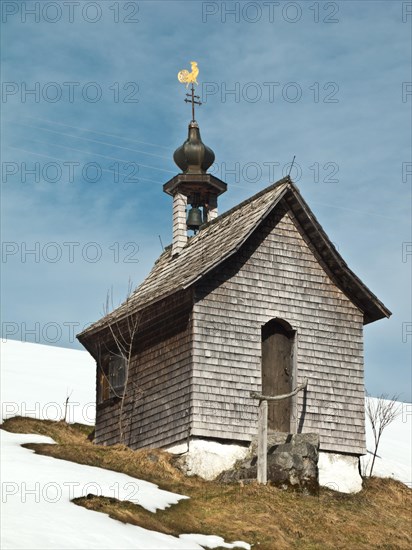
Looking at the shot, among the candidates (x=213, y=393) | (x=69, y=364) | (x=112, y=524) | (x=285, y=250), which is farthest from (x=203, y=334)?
(x=69, y=364)

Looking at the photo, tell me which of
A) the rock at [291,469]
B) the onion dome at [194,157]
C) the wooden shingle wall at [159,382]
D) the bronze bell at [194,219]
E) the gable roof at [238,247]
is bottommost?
the rock at [291,469]

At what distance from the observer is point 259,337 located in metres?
30.6

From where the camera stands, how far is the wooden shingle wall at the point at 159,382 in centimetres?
2981

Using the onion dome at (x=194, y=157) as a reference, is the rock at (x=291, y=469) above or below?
below

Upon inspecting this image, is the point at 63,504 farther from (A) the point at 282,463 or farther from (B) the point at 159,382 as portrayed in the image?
(B) the point at 159,382

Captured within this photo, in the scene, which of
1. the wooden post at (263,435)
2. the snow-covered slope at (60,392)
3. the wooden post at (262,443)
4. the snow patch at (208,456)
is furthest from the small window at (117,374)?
the snow-covered slope at (60,392)

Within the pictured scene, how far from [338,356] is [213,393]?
13.7 ft

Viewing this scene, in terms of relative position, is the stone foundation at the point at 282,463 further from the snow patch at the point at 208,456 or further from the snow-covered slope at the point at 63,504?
the snow-covered slope at the point at 63,504

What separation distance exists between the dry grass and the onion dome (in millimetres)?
10227

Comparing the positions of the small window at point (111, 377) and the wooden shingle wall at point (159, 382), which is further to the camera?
the small window at point (111, 377)

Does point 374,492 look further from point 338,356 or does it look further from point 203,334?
point 203,334

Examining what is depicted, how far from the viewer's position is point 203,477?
94.1 ft

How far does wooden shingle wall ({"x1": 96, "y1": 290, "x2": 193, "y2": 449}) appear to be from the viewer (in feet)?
97.8

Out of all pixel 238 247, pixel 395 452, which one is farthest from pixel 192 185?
pixel 395 452
